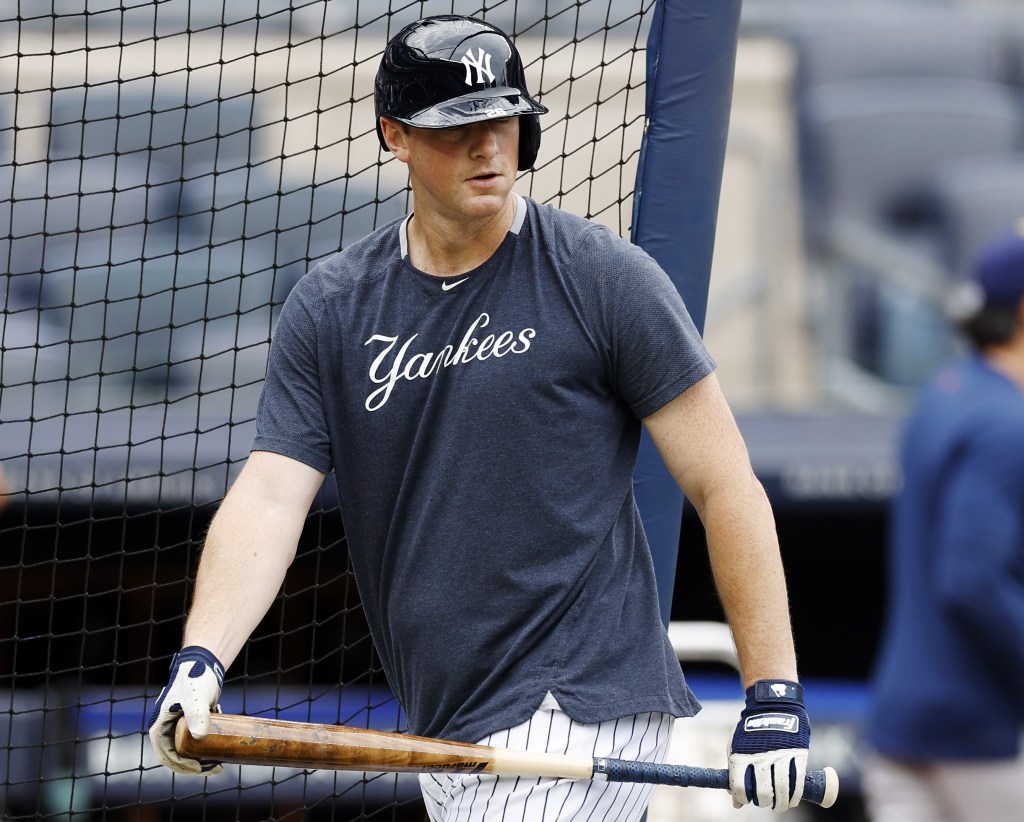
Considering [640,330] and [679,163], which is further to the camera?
[679,163]

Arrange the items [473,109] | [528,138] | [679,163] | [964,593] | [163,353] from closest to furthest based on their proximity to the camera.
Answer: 1. [473,109]
2. [528,138]
3. [679,163]
4. [964,593]
5. [163,353]

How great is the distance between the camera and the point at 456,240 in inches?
90.7

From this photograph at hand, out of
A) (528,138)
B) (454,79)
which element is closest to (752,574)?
(528,138)

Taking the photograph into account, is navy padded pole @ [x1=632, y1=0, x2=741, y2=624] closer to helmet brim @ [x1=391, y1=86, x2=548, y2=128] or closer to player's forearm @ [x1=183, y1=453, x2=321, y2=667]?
helmet brim @ [x1=391, y1=86, x2=548, y2=128]

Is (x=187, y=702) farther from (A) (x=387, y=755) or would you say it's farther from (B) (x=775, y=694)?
(B) (x=775, y=694)

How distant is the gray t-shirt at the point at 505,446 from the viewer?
2260 millimetres

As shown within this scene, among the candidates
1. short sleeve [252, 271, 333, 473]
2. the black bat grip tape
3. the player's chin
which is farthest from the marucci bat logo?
the player's chin

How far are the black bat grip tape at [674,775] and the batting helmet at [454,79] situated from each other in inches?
36.0

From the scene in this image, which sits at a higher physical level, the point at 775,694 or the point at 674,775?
the point at 775,694

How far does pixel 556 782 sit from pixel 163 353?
4822mm

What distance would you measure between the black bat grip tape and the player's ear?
0.94m

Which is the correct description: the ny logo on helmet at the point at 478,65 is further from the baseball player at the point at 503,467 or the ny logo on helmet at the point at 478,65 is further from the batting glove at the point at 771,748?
the batting glove at the point at 771,748

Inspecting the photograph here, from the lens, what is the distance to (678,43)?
8.89 ft

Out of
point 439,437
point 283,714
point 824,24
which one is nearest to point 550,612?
point 439,437
